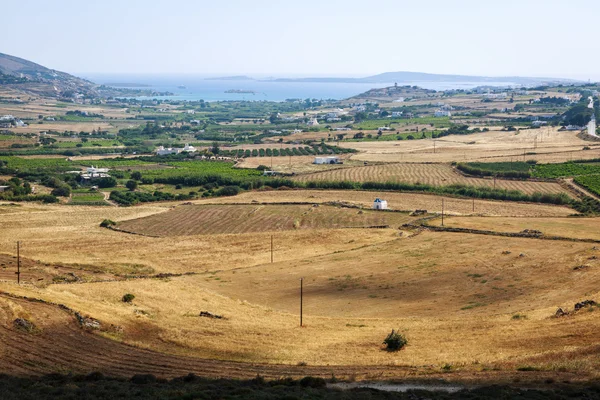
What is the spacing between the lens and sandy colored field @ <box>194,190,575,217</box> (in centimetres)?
5253

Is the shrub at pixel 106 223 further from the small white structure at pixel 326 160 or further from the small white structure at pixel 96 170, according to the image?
the small white structure at pixel 326 160

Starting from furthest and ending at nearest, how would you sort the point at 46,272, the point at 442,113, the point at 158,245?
the point at 442,113, the point at 158,245, the point at 46,272

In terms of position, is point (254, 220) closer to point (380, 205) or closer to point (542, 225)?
point (380, 205)

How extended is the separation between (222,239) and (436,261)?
572 inches

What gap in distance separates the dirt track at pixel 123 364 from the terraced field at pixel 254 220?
24772 mm

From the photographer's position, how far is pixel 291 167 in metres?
80.2

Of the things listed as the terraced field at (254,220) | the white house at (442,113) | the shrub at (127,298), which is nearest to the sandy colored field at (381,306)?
the shrub at (127,298)

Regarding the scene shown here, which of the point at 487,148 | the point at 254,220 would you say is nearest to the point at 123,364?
the point at 254,220

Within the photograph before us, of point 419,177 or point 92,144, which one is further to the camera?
point 92,144

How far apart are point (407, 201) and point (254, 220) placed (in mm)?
13901

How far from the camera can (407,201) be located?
57.4 m

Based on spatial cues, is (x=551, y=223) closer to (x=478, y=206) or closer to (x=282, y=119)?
(x=478, y=206)

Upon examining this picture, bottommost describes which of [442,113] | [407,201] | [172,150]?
[407,201]

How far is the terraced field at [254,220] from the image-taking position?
1895 inches
